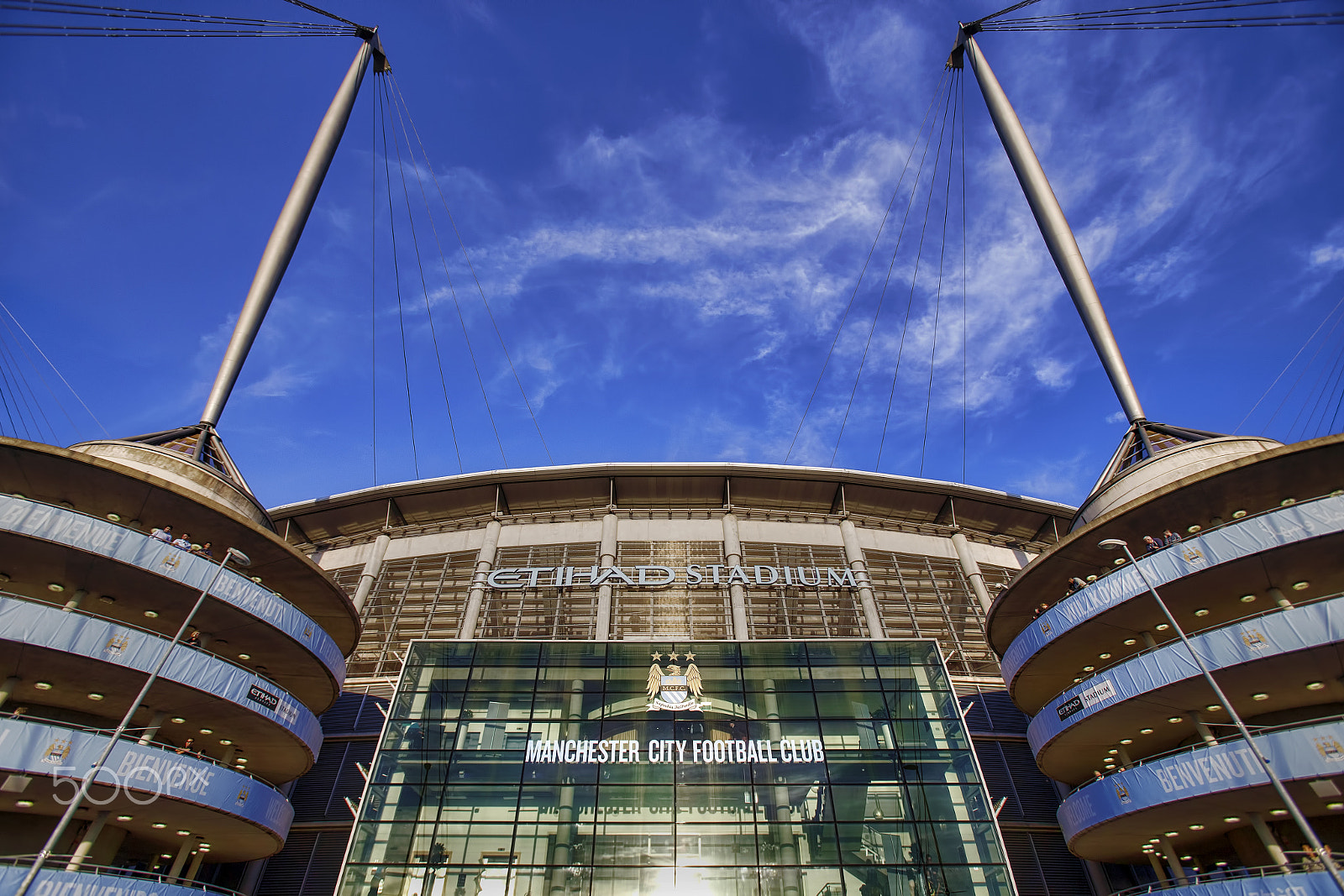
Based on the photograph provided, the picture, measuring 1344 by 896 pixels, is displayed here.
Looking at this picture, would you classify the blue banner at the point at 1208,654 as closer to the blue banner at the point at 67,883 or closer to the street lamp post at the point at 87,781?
the street lamp post at the point at 87,781

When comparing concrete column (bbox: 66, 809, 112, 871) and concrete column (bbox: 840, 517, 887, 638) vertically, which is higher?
concrete column (bbox: 840, 517, 887, 638)

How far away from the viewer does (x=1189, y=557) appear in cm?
2797

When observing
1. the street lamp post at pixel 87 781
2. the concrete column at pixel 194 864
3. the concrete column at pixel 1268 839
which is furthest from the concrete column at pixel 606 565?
the concrete column at pixel 1268 839

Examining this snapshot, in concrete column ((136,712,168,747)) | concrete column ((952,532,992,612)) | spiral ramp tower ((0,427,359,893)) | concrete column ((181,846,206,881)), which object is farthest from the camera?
concrete column ((952,532,992,612))

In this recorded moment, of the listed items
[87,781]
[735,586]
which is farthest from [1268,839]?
[87,781]

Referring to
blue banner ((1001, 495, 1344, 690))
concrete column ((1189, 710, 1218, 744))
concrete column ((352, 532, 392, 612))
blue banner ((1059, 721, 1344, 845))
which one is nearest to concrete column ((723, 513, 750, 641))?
blue banner ((1001, 495, 1344, 690))

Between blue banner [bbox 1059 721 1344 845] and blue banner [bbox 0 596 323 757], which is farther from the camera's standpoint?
blue banner [bbox 0 596 323 757]

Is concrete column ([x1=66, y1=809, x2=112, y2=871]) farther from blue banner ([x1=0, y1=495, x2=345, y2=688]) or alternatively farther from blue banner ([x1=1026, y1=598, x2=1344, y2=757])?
blue banner ([x1=1026, y1=598, x2=1344, y2=757])

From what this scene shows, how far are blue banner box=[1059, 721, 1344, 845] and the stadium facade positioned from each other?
13.9 feet

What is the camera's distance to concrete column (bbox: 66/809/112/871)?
78.1 ft

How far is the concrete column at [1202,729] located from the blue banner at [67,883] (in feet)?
123

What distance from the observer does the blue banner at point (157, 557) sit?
26219mm

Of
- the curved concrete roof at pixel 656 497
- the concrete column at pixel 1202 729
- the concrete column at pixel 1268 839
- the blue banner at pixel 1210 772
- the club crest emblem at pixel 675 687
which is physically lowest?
the concrete column at pixel 1268 839

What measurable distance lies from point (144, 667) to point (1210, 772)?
3837 centimetres
